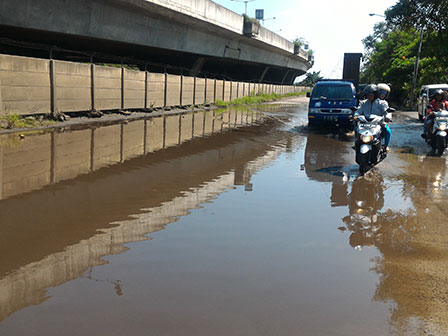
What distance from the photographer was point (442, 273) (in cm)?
395

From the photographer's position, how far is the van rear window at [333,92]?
1734 cm

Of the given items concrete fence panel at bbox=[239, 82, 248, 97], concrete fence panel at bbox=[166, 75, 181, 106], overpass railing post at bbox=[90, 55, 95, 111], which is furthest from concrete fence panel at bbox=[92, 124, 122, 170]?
concrete fence panel at bbox=[239, 82, 248, 97]

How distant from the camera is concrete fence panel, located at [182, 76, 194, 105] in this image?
26894 mm

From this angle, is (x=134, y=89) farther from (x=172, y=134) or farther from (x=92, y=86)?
(x=172, y=134)

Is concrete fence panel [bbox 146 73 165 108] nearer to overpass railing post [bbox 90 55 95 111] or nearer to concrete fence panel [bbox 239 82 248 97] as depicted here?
overpass railing post [bbox 90 55 95 111]

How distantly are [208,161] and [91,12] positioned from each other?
54.6ft

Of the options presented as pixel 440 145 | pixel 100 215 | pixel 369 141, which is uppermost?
pixel 369 141

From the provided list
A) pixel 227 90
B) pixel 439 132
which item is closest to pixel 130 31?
pixel 227 90

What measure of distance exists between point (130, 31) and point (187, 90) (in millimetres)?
4718

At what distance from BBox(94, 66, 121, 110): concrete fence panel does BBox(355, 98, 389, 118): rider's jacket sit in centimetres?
1172

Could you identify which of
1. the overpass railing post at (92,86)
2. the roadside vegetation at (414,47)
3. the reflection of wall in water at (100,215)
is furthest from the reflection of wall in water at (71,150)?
the roadside vegetation at (414,47)

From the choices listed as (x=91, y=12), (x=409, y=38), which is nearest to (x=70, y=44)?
(x=91, y=12)

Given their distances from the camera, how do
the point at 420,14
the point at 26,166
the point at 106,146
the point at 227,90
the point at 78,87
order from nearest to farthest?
→ the point at 26,166, the point at 106,146, the point at 78,87, the point at 420,14, the point at 227,90

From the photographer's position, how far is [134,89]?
21.0m
